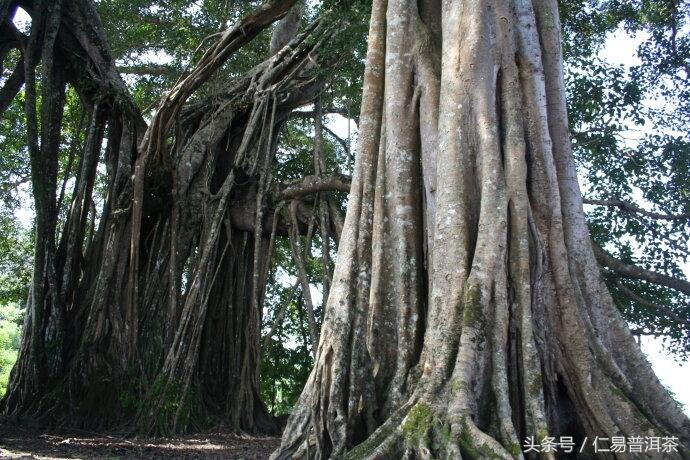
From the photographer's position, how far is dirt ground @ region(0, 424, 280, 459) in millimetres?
4484

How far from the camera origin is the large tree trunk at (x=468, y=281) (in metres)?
3.44

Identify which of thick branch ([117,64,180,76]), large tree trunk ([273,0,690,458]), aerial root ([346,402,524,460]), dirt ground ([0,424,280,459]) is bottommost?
dirt ground ([0,424,280,459])

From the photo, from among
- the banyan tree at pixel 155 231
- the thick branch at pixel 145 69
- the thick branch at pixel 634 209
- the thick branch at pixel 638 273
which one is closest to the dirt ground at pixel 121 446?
the banyan tree at pixel 155 231

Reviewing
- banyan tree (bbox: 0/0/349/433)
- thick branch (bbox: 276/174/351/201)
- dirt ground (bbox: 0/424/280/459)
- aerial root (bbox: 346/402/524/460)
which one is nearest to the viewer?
aerial root (bbox: 346/402/524/460)

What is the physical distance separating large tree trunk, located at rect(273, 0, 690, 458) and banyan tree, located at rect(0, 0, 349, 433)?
2209mm

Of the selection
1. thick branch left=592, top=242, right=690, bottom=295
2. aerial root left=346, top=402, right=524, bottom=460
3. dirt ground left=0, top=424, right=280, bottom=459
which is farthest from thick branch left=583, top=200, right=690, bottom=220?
aerial root left=346, top=402, right=524, bottom=460

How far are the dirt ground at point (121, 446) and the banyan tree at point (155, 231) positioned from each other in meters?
0.29

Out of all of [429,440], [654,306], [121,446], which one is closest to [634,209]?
[654,306]

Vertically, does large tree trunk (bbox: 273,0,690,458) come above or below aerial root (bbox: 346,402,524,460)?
above

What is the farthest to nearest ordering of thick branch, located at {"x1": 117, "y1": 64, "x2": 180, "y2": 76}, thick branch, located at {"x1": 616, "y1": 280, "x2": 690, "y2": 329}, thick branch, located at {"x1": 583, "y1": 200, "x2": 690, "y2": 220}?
thick branch, located at {"x1": 117, "y1": 64, "x2": 180, "y2": 76} < thick branch, located at {"x1": 583, "y1": 200, "x2": 690, "y2": 220} < thick branch, located at {"x1": 616, "y1": 280, "x2": 690, "y2": 329}

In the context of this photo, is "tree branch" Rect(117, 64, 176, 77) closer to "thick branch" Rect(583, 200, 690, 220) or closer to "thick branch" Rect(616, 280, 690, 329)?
"thick branch" Rect(583, 200, 690, 220)

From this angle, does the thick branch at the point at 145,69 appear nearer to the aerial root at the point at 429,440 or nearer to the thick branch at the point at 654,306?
the thick branch at the point at 654,306

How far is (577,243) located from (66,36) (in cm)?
511

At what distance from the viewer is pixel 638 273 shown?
593 centimetres
